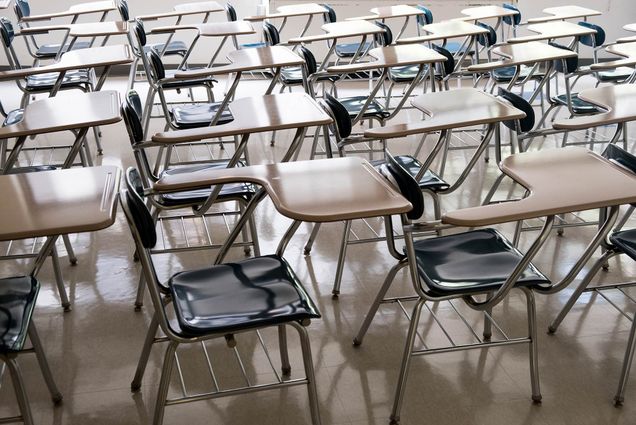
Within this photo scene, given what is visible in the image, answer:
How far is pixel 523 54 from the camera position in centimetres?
421

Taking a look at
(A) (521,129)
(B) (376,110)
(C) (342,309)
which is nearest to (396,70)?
(B) (376,110)

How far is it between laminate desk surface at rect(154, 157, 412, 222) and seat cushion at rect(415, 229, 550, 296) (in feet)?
1.06

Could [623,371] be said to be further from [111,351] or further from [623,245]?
[111,351]

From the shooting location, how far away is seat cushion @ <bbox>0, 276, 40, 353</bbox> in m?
2.13

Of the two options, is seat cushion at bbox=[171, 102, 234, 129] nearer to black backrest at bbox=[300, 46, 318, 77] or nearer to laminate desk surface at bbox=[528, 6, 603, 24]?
black backrest at bbox=[300, 46, 318, 77]

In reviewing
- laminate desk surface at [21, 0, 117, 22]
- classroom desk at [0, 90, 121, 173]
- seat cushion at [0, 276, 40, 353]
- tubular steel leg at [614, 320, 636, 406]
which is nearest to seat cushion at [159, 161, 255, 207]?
classroom desk at [0, 90, 121, 173]

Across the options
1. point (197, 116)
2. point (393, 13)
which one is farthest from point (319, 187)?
point (393, 13)

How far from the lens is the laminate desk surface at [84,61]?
3.96m

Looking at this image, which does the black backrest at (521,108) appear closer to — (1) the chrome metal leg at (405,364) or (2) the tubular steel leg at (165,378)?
(1) the chrome metal leg at (405,364)

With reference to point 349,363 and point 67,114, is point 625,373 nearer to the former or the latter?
point 349,363

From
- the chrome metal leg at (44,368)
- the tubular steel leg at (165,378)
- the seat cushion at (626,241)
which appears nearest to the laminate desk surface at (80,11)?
the chrome metal leg at (44,368)

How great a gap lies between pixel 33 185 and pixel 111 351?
805 millimetres

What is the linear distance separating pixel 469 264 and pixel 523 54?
6.86 feet

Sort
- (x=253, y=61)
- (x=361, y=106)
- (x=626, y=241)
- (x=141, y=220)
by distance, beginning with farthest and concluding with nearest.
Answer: (x=361, y=106), (x=253, y=61), (x=626, y=241), (x=141, y=220)
